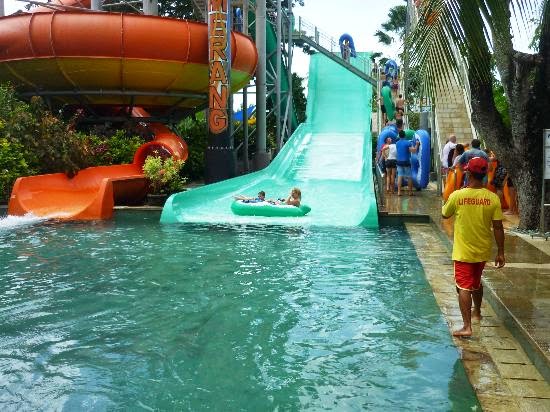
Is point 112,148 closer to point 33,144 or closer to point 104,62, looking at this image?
point 104,62

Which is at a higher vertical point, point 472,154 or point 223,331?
point 472,154

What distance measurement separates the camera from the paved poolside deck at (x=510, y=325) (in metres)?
3.64

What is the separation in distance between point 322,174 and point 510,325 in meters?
11.6

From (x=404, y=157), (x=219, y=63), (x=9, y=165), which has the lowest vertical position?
(x=9, y=165)

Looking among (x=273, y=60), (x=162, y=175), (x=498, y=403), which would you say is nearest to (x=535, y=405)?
(x=498, y=403)

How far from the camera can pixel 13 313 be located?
5.52 m

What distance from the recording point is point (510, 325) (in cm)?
478

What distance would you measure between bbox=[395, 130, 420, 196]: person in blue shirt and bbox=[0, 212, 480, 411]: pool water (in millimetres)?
5844

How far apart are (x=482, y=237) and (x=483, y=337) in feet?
2.31

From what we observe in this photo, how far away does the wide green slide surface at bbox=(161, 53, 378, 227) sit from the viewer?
39.1ft

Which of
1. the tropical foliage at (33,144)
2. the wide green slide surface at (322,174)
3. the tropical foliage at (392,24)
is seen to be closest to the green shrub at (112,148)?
the tropical foliage at (33,144)

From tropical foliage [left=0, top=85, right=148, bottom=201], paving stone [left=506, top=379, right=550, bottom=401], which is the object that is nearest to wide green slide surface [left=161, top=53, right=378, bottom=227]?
tropical foliage [left=0, top=85, right=148, bottom=201]

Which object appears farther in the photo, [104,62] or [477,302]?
[104,62]

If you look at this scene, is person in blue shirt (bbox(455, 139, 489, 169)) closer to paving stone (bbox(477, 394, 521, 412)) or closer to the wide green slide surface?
the wide green slide surface
